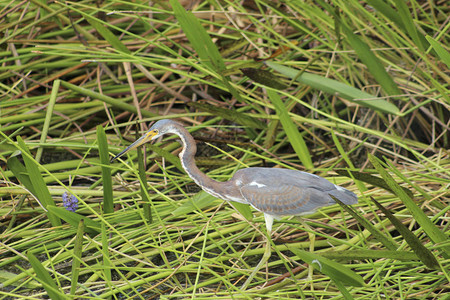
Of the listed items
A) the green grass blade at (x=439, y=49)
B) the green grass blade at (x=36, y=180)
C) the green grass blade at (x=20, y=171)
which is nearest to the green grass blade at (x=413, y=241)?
the green grass blade at (x=439, y=49)

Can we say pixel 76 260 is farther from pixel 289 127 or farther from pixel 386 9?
pixel 386 9

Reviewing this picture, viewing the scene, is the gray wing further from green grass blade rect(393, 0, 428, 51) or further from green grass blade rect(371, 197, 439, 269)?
green grass blade rect(393, 0, 428, 51)

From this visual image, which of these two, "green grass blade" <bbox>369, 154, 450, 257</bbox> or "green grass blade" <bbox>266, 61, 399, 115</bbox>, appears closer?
"green grass blade" <bbox>369, 154, 450, 257</bbox>

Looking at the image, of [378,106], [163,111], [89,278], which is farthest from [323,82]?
[89,278]

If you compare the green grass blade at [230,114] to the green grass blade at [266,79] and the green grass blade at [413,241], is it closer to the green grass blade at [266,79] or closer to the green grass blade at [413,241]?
the green grass blade at [266,79]

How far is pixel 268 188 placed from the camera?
1966mm

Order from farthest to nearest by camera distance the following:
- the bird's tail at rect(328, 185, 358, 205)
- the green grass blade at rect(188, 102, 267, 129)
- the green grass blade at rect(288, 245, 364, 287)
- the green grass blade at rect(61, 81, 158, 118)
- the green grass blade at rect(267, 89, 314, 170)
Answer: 1. the green grass blade at rect(61, 81, 158, 118)
2. the green grass blade at rect(188, 102, 267, 129)
3. the green grass blade at rect(267, 89, 314, 170)
4. the bird's tail at rect(328, 185, 358, 205)
5. the green grass blade at rect(288, 245, 364, 287)

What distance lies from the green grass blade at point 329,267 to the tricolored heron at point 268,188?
0.42 metres

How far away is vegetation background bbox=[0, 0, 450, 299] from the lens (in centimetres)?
181

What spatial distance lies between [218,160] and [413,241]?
116 cm

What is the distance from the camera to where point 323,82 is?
2.39 meters

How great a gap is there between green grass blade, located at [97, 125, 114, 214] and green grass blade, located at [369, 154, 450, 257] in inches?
36.2

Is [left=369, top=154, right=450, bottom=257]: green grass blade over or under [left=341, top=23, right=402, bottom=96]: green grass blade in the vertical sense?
under

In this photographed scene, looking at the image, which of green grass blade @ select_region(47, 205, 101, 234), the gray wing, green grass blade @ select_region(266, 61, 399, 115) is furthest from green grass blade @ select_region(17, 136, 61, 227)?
green grass blade @ select_region(266, 61, 399, 115)
